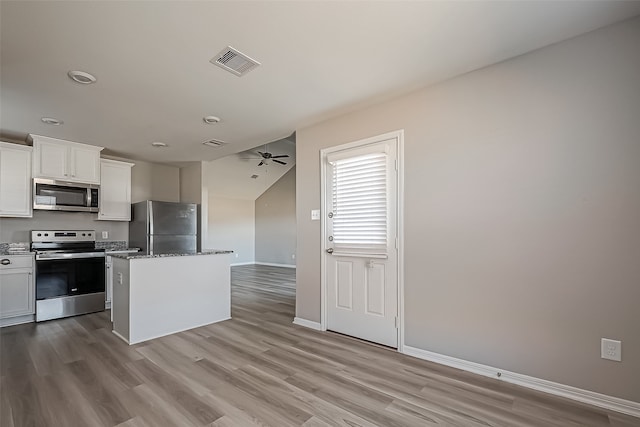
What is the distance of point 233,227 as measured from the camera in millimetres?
10289

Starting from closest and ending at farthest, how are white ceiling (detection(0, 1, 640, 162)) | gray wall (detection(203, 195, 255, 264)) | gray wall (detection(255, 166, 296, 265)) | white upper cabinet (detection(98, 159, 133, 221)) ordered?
white ceiling (detection(0, 1, 640, 162)) → white upper cabinet (detection(98, 159, 133, 221)) → gray wall (detection(203, 195, 255, 264)) → gray wall (detection(255, 166, 296, 265))

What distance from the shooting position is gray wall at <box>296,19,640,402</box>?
2.00 meters

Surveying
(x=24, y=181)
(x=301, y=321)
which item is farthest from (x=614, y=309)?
(x=24, y=181)

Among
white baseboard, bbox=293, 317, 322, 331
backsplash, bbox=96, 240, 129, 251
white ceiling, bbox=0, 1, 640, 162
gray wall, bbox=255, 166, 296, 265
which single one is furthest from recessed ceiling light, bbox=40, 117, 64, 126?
gray wall, bbox=255, 166, 296, 265

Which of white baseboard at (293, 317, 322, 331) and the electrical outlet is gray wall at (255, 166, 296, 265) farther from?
the electrical outlet

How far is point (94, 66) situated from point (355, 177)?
257cm

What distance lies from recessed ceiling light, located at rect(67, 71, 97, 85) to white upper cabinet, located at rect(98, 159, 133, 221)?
257 centimetres

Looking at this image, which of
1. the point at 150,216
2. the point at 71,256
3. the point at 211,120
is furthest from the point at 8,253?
the point at 211,120

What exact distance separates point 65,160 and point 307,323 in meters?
4.20

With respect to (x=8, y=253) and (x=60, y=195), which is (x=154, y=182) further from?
(x=8, y=253)

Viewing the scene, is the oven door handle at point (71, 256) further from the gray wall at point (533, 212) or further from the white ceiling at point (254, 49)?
the gray wall at point (533, 212)

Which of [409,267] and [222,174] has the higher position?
[222,174]

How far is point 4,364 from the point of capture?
270cm

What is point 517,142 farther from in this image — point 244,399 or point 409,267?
point 244,399
